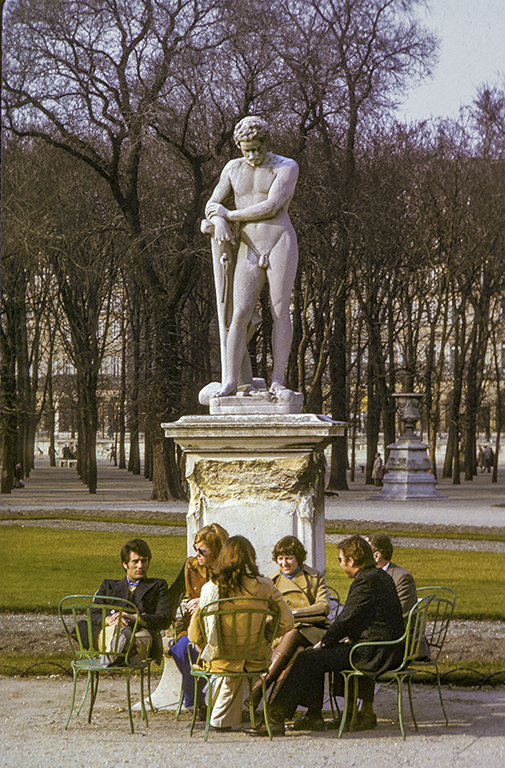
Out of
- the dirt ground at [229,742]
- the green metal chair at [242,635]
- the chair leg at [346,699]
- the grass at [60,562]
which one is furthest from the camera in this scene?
the grass at [60,562]

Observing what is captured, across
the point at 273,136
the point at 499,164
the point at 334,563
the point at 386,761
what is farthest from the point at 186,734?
the point at 499,164

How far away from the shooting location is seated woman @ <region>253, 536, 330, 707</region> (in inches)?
246

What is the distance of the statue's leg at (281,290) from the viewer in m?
7.34

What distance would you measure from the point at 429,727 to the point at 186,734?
1.38 m

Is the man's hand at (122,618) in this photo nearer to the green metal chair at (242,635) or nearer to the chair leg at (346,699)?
the green metal chair at (242,635)

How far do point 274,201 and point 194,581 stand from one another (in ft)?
8.06

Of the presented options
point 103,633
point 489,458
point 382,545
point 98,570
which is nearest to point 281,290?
point 382,545

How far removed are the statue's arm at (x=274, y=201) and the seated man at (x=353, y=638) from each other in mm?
2281

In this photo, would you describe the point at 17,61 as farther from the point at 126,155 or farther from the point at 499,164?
the point at 499,164

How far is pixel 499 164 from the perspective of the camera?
33.8 metres

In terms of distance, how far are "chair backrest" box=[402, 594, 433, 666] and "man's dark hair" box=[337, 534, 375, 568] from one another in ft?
1.13

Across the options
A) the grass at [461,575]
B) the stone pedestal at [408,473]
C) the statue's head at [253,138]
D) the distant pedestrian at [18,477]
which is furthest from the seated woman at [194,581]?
the distant pedestrian at [18,477]

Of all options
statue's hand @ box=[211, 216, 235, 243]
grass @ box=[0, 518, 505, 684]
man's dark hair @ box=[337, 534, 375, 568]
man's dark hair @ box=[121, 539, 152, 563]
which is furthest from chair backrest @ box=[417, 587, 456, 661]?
statue's hand @ box=[211, 216, 235, 243]

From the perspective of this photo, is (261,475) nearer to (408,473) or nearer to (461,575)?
(461,575)
